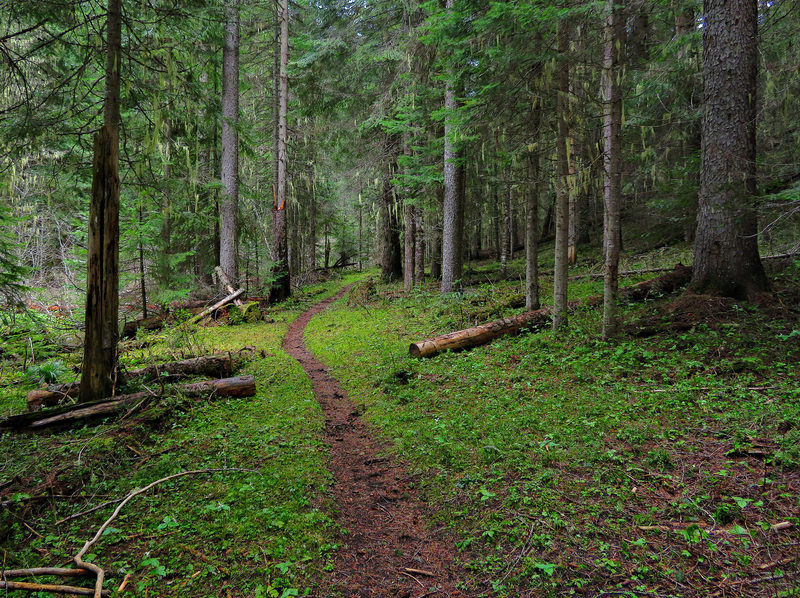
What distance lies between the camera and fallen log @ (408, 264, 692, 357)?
27.8 feet

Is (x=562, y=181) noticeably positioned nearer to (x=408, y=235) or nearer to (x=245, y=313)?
(x=408, y=235)

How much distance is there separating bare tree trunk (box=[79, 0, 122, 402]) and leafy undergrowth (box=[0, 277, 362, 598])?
1237 millimetres

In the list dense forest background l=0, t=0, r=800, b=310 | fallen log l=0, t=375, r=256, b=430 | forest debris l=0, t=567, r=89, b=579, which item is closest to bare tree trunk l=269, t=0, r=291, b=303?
dense forest background l=0, t=0, r=800, b=310

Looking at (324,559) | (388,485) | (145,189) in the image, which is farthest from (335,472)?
(145,189)

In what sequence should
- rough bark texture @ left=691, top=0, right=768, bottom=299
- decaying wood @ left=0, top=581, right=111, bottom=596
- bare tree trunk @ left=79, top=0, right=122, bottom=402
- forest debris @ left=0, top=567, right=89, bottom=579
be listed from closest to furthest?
decaying wood @ left=0, top=581, right=111, bottom=596
forest debris @ left=0, top=567, right=89, bottom=579
bare tree trunk @ left=79, top=0, right=122, bottom=402
rough bark texture @ left=691, top=0, right=768, bottom=299

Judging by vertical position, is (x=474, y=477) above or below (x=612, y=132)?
below

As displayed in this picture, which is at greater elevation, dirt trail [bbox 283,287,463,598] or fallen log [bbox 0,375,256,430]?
fallen log [bbox 0,375,256,430]

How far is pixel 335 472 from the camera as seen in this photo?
4.57 metres

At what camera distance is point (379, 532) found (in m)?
3.55

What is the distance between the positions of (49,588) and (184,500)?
1175 mm

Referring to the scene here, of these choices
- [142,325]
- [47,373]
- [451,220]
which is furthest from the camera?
[451,220]

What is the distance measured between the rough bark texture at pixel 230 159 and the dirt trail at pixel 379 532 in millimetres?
11590

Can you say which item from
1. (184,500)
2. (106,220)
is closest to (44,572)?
(184,500)

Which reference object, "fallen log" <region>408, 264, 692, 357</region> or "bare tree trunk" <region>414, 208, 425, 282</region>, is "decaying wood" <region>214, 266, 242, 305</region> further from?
"fallen log" <region>408, 264, 692, 357</region>
